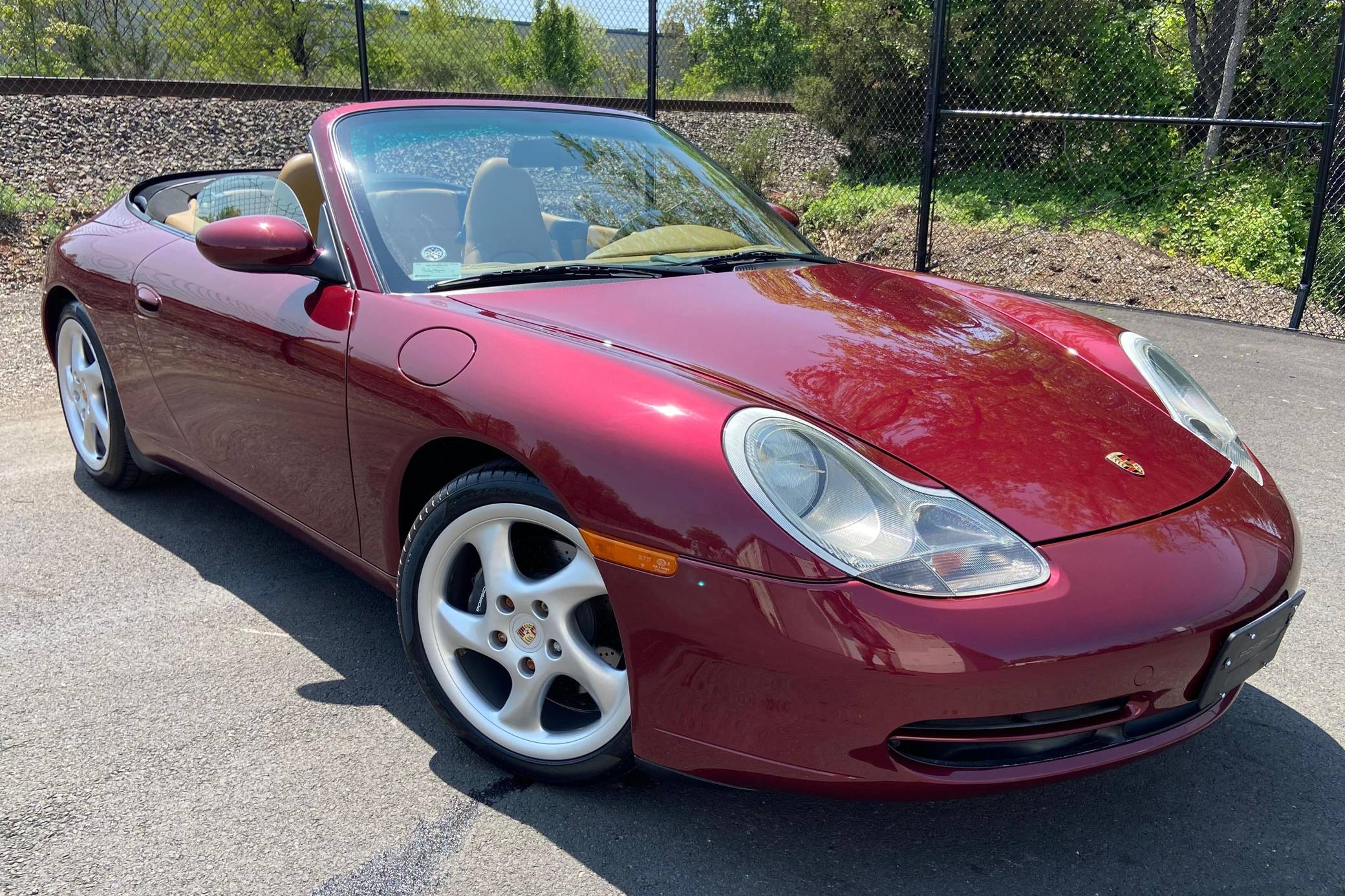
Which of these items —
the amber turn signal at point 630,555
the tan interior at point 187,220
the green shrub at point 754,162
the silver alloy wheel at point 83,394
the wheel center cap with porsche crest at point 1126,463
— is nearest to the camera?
the amber turn signal at point 630,555

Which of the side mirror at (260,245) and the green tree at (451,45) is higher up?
the green tree at (451,45)

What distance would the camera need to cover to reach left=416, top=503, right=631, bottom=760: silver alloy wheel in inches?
79.4

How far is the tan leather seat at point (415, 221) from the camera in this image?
2580 mm

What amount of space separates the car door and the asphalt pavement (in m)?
0.42

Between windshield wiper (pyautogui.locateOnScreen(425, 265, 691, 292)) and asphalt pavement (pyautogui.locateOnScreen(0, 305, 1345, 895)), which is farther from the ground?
windshield wiper (pyautogui.locateOnScreen(425, 265, 691, 292))

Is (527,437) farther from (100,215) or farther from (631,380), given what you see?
(100,215)

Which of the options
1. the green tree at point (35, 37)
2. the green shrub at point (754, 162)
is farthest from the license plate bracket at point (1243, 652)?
the green tree at point (35, 37)

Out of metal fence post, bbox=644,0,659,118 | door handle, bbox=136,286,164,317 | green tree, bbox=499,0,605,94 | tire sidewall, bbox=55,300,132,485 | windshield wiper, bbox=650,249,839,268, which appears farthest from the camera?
green tree, bbox=499,0,605,94

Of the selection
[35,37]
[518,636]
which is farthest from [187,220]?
[35,37]

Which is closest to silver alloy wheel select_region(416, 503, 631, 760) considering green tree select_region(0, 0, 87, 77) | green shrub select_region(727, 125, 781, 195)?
green shrub select_region(727, 125, 781, 195)

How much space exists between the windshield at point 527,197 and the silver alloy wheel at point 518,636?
0.68 m

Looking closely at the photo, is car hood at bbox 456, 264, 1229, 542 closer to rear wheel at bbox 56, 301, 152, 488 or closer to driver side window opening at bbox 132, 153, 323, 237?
driver side window opening at bbox 132, 153, 323, 237

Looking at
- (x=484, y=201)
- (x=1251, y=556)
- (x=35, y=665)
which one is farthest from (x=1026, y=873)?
(x=35, y=665)

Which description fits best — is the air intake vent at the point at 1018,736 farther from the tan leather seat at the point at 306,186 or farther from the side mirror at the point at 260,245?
the tan leather seat at the point at 306,186
